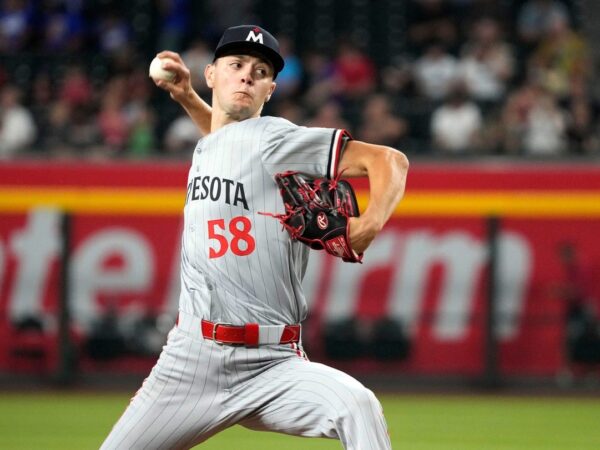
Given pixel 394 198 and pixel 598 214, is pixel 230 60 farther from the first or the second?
pixel 598 214

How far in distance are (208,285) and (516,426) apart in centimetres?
463

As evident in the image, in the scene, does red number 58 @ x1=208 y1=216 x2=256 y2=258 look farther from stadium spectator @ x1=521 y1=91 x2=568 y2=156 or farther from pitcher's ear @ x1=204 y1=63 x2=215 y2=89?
stadium spectator @ x1=521 y1=91 x2=568 y2=156

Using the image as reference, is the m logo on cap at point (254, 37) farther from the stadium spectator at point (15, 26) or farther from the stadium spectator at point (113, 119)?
the stadium spectator at point (15, 26)

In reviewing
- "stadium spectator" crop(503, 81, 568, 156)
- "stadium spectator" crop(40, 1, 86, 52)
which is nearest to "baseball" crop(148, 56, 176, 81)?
"stadium spectator" crop(503, 81, 568, 156)

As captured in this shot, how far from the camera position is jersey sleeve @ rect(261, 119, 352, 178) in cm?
364

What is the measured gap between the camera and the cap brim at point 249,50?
154 inches

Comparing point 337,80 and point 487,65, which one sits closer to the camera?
point 487,65

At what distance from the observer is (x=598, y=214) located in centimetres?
984

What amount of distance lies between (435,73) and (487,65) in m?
0.57

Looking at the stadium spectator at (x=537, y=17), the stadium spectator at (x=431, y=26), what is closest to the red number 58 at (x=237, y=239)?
the stadium spectator at (x=431, y=26)

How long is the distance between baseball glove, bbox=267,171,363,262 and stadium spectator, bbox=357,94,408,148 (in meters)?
6.93

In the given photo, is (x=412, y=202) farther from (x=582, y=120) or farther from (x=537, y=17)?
(x=537, y=17)

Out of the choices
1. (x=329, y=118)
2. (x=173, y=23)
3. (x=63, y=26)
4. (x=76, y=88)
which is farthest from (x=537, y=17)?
(x=63, y=26)

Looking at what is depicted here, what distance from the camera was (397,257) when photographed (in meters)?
10.1
